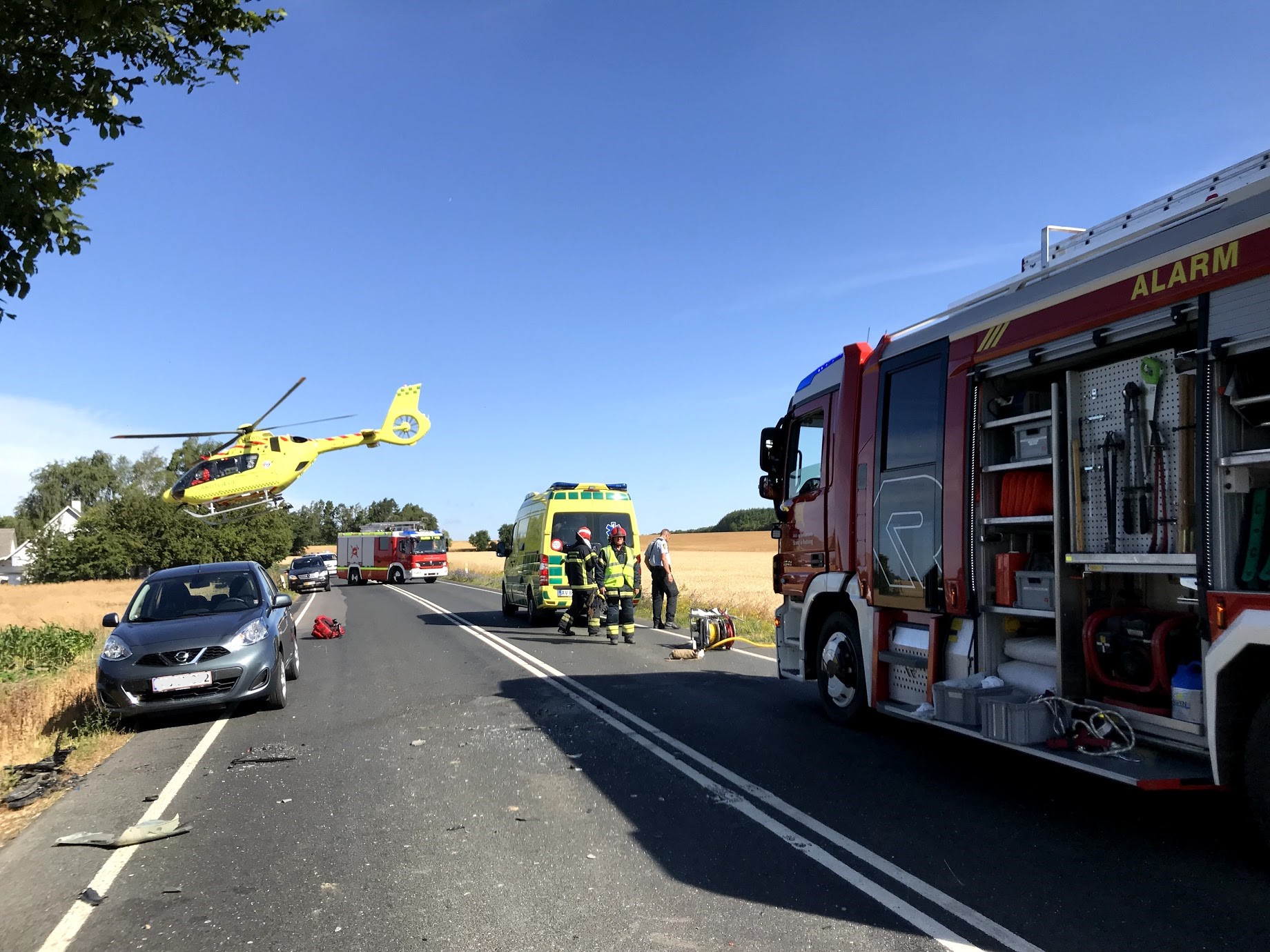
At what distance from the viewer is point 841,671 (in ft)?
24.7

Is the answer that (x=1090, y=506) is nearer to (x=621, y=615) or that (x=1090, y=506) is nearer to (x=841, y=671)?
(x=841, y=671)

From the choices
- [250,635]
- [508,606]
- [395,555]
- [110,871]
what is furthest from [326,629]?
[395,555]

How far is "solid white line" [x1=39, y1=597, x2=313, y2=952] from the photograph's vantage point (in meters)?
3.79

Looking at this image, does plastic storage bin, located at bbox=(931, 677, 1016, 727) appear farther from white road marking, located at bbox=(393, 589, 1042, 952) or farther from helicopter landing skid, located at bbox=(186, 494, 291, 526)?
helicopter landing skid, located at bbox=(186, 494, 291, 526)

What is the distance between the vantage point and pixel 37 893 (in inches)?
171

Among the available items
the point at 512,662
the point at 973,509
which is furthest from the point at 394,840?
the point at 512,662

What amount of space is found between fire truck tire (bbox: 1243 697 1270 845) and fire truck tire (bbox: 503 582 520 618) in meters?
16.7

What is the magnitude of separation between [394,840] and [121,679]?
4.46 m

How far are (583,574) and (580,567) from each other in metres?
0.16

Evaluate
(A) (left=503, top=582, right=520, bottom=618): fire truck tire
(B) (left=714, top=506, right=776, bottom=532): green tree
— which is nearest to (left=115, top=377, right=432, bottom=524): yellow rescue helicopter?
(A) (left=503, top=582, right=520, bottom=618): fire truck tire

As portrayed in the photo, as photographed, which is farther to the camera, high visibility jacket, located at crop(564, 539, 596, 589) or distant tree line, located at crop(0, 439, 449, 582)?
distant tree line, located at crop(0, 439, 449, 582)

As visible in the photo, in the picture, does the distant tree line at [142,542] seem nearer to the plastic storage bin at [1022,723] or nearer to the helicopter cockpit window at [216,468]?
the helicopter cockpit window at [216,468]

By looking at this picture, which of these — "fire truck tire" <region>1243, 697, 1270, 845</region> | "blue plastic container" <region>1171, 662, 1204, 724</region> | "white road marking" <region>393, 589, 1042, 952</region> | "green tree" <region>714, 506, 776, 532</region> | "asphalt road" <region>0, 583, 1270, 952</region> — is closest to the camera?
"white road marking" <region>393, 589, 1042, 952</region>

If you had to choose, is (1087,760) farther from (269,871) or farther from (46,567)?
(46,567)
